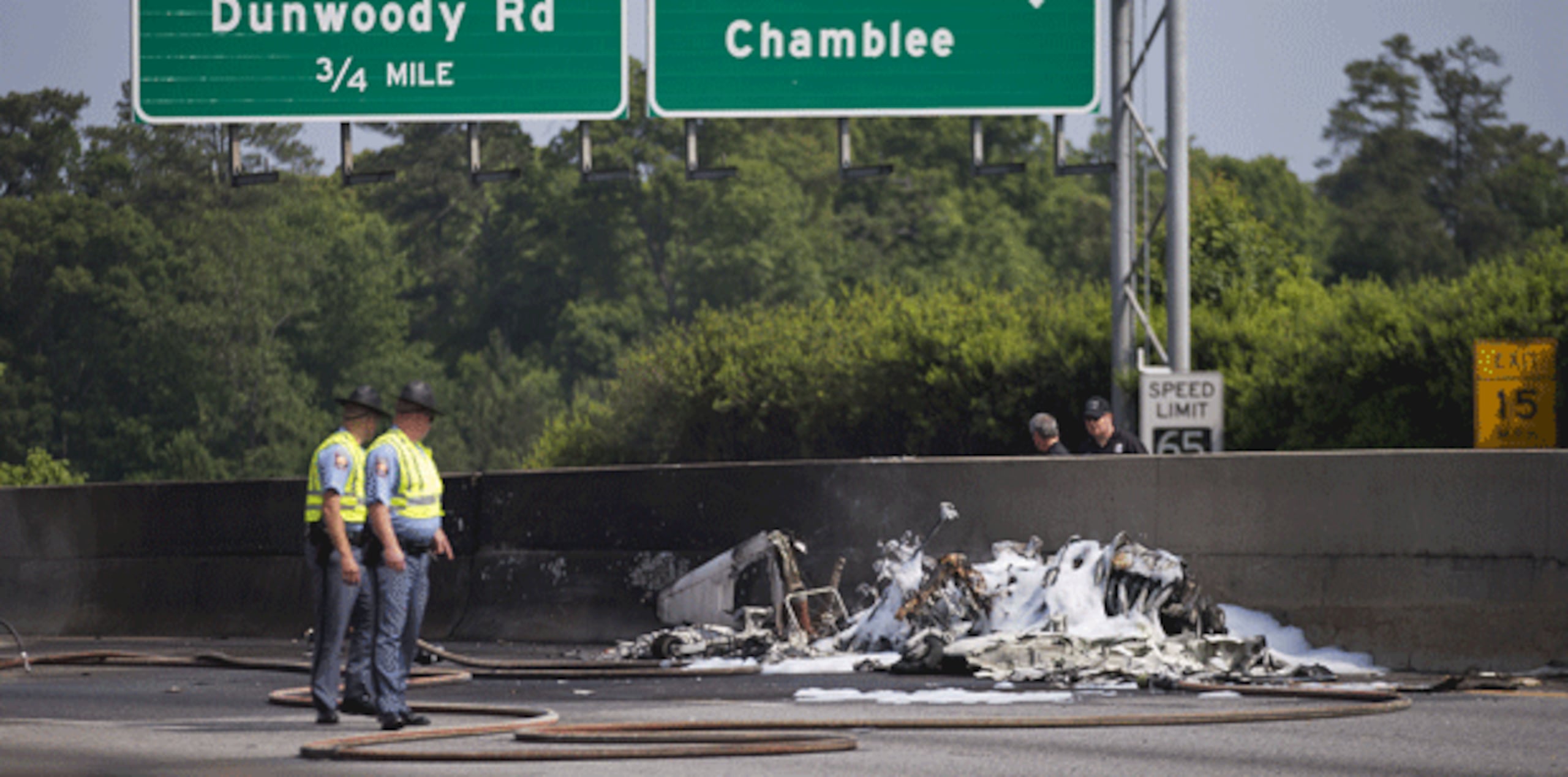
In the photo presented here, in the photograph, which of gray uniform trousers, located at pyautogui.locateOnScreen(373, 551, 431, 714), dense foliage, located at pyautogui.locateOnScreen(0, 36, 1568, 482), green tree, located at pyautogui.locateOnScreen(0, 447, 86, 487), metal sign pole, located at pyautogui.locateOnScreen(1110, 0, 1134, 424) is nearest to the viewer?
gray uniform trousers, located at pyautogui.locateOnScreen(373, 551, 431, 714)

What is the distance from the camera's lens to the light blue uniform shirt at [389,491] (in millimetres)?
9562

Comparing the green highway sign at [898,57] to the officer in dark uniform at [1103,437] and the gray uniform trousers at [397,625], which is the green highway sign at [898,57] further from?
the gray uniform trousers at [397,625]

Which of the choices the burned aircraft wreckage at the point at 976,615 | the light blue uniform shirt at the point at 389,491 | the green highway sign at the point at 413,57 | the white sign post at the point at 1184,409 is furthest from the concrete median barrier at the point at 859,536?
the green highway sign at the point at 413,57

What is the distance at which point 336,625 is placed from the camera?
1010cm

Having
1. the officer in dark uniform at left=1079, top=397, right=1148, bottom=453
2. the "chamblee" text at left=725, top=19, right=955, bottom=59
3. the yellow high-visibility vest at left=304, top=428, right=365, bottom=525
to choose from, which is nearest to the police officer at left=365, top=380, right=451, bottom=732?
the yellow high-visibility vest at left=304, top=428, right=365, bottom=525

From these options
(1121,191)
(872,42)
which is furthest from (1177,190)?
(872,42)

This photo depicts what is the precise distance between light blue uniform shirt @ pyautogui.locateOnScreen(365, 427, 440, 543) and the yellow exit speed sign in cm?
1085

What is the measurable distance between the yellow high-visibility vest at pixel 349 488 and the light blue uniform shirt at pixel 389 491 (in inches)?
9.2

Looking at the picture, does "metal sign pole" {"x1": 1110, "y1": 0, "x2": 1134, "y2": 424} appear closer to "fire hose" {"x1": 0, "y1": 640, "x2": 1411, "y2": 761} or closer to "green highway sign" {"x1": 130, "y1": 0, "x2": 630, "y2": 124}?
"green highway sign" {"x1": 130, "y1": 0, "x2": 630, "y2": 124}

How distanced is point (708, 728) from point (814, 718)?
37.0 inches

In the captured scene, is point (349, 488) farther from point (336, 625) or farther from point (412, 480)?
point (336, 625)

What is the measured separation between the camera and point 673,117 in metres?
22.4

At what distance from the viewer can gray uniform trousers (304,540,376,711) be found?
993 cm

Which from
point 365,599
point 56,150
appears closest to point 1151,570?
point 365,599
